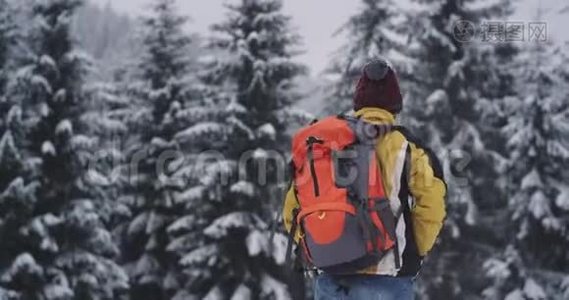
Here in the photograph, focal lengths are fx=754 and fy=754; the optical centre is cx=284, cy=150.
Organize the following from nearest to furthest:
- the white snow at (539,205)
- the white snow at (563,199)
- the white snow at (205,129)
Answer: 1. the white snow at (563,199)
2. the white snow at (539,205)
3. the white snow at (205,129)

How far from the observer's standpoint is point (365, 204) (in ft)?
10.8

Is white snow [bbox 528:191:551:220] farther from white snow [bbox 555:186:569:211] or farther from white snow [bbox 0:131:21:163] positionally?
white snow [bbox 0:131:21:163]

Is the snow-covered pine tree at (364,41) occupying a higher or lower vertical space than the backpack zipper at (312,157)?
higher

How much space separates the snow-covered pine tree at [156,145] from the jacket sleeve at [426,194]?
21608 mm

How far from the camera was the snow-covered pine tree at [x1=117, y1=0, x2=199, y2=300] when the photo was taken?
24938 millimetres

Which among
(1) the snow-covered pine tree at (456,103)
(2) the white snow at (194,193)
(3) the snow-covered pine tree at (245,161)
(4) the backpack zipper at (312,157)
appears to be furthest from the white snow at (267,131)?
(4) the backpack zipper at (312,157)

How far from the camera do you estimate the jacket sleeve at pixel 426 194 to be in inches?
134

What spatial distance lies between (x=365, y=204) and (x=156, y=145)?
2227 cm

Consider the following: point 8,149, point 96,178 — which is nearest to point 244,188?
point 96,178

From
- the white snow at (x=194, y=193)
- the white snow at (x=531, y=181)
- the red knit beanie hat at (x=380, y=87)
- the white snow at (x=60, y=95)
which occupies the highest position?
the white snow at (x=60, y=95)

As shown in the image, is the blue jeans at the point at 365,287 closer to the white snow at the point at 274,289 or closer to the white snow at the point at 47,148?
the white snow at the point at 274,289

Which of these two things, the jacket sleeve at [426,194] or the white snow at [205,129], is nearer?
the jacket sleeve at [426,194]

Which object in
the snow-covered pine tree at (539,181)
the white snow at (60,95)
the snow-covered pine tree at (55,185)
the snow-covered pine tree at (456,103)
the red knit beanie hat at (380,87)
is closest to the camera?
the red knit beanie hat at (380,87)

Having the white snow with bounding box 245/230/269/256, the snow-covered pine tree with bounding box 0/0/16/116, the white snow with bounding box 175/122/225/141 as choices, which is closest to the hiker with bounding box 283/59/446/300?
the white snow with bounding box 245/230/269/256
